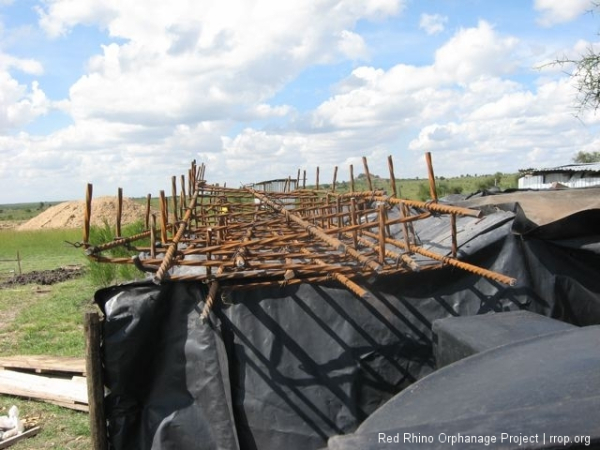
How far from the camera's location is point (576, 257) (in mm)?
Result: 4598

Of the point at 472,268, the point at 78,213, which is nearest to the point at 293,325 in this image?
the point at 472,268

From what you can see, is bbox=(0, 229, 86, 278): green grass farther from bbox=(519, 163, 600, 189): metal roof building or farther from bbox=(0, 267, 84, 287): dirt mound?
bbox=(519, 163, 600, 189): metal roof building

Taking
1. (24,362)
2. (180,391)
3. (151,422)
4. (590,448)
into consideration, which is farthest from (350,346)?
(24,362)

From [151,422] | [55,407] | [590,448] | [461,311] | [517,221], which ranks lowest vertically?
[55,407]

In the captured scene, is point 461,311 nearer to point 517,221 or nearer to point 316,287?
point 517,221

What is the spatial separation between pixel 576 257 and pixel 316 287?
85.4 inches

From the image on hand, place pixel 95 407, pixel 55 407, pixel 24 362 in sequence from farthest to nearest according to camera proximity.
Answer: pixel 24 362
pixel 55 407
pixel 95 407

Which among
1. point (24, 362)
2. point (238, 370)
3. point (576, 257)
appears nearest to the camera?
point (238, 370)

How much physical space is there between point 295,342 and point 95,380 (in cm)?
149

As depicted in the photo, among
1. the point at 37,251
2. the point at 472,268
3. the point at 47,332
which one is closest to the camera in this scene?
the point at 472,268

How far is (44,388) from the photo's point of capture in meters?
6.89

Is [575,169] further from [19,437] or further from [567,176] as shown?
[19,437]

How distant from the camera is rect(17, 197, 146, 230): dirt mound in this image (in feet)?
176

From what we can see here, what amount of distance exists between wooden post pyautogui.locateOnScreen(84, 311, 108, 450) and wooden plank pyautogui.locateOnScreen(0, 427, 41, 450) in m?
2.31
